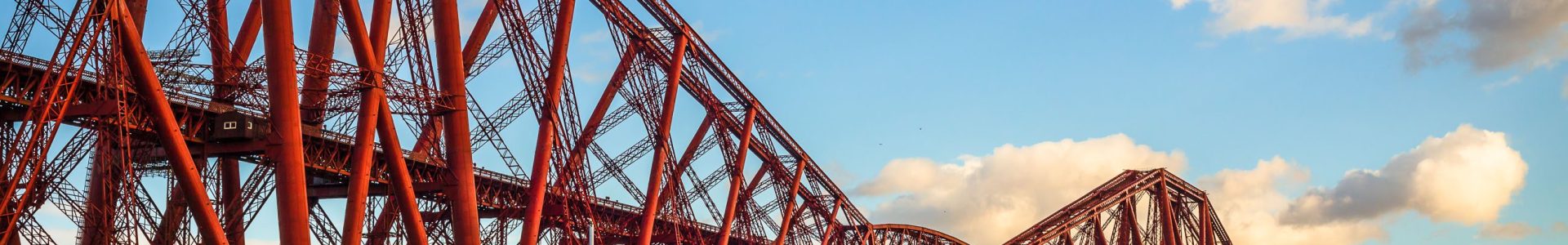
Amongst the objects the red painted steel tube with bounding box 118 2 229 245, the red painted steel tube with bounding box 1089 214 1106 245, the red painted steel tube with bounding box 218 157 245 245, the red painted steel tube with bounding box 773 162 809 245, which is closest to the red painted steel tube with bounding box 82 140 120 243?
the red painted steel tube with bounding box 118 2 229 245

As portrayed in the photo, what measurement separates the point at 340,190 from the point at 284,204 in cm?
1379

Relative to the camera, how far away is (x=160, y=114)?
40938mm

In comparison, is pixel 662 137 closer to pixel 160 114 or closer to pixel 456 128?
pixel 456 128

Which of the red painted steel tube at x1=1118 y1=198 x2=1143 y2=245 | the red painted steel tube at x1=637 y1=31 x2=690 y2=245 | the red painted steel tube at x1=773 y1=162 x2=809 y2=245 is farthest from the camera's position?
the red painted steel tube at x1=1118 y1=198 x2=1143 y2=245

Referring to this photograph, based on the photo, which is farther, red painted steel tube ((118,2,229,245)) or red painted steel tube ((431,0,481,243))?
red painted steel tube ((431,0,481,243))

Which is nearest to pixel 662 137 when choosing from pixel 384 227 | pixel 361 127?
pixel 384 227

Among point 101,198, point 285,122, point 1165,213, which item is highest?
point 1165,213

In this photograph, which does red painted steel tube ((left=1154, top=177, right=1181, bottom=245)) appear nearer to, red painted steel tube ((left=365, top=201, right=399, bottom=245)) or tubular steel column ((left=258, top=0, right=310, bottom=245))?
red painted steel tube ((left=365, top=201, right=399, bottom=245))

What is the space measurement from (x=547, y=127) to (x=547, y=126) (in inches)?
2.6

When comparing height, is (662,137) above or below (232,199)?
above

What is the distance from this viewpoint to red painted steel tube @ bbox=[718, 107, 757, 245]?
76.9 meters

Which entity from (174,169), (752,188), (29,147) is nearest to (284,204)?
(174,169)

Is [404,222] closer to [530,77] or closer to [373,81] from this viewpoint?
[373,81]

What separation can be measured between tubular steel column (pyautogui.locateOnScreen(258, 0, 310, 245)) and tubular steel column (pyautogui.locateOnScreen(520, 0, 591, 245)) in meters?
14.1
